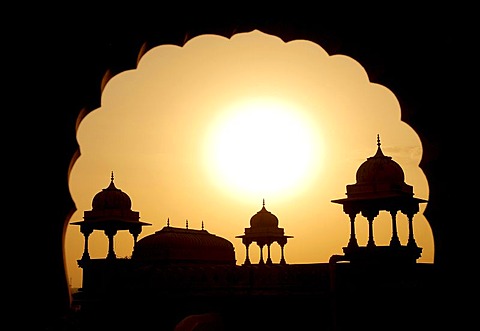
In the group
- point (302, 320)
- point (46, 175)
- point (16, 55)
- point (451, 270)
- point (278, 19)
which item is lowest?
point (302, 320)

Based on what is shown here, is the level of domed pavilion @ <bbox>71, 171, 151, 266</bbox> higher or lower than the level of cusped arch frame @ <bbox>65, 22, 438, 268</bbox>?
higher

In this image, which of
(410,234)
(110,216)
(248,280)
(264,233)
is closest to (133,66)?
(248,280)

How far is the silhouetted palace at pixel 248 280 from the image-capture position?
9.77 metres

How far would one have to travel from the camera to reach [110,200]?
2288cm

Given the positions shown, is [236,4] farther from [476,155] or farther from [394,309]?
[394,309]

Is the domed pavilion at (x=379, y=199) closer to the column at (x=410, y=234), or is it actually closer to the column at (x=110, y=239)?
the column at (x=410, y=234)

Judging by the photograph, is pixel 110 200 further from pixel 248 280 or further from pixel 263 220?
pixel 248 280

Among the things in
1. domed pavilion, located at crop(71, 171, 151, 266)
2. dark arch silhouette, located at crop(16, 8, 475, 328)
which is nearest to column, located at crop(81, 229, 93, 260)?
domed pavilion, located at crop(71, 171, 151, 266)

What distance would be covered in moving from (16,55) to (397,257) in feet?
50.8

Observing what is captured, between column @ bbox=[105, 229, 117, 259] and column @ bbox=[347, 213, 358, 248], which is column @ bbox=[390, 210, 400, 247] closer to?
column @ bbox=[347, 213, 358, 248]

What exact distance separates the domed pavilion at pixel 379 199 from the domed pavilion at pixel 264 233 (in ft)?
25.6

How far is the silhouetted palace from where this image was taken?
977 centimetres

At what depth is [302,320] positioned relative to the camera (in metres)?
12.5

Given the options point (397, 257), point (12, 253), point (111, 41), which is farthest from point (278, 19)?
point (397, 257)
